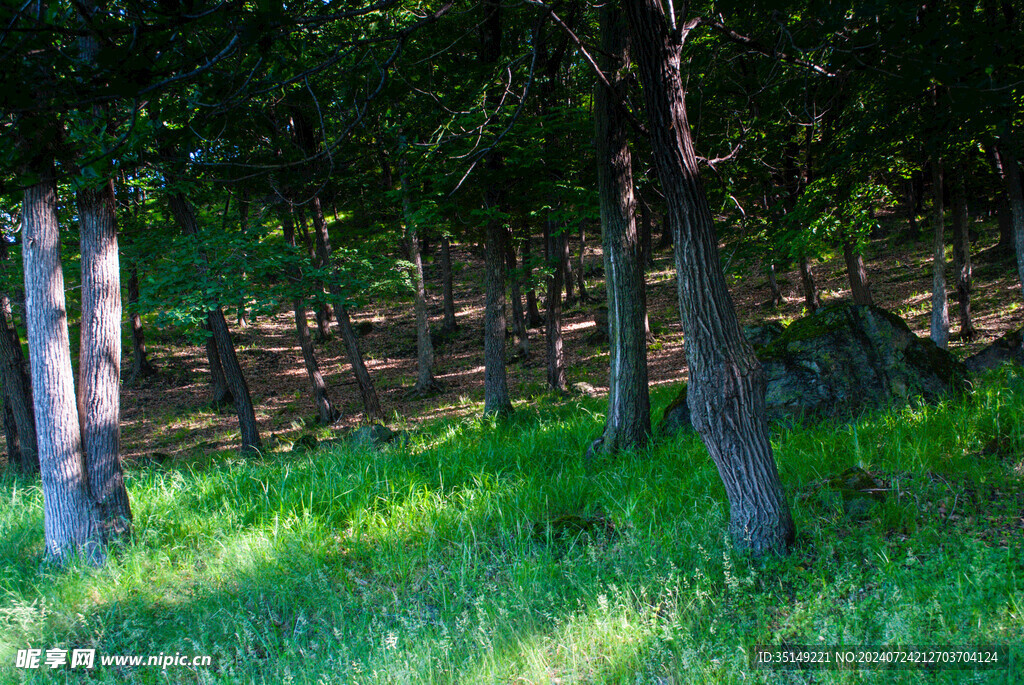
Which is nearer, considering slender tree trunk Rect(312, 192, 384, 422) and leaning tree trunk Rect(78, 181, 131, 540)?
leaning tree trunk Rect(78, 181, 131, 540)

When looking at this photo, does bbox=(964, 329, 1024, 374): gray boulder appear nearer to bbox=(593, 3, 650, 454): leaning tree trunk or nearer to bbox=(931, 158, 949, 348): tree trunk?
bbox=(931, 158, 949, 348): tree trunk

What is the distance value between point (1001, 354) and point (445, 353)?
16.5 meters

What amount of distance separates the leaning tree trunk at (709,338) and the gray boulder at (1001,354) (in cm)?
651

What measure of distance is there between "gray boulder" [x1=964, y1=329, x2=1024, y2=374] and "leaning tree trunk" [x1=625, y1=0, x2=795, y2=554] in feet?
21.4

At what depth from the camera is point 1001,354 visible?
8.19m

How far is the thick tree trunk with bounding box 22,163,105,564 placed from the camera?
5.25m

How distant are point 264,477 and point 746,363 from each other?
5.18 meters

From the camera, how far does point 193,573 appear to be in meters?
4.45

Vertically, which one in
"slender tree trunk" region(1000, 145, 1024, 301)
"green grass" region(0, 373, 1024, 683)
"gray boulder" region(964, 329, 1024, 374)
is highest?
"slender tree trunk" region(1000, 145, 1024, 301)

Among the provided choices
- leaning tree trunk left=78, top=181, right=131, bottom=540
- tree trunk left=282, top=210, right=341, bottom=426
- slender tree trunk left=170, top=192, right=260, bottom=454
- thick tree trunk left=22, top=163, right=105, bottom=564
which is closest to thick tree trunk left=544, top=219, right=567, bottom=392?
tree trunk left=282, top=210, right=341, bottom=426

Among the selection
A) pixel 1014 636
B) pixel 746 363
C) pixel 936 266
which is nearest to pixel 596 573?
pixel 746 363

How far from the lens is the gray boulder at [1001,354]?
8031 mm

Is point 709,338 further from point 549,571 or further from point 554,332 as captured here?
point 554,332

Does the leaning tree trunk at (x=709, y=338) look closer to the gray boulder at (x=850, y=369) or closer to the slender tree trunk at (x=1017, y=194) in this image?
the gray boulder at (x=850, y=369)
